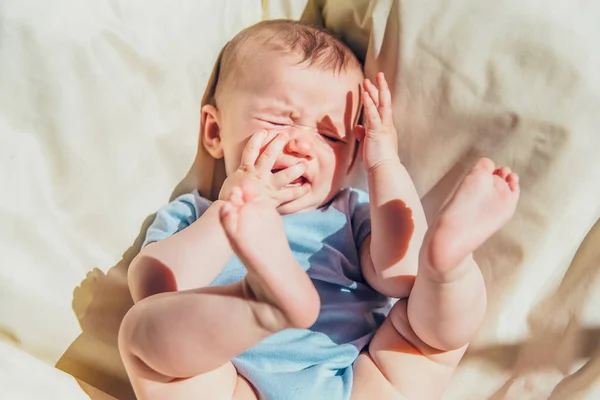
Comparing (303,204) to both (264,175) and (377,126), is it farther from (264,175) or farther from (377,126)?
(264,175)

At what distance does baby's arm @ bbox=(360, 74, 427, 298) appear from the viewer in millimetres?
961

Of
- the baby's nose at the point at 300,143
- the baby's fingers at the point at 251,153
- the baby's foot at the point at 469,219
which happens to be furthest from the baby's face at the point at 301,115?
the baby's foot at the point at 469,219

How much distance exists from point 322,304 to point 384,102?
0.34 metres

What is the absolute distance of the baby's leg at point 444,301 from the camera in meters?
0.75

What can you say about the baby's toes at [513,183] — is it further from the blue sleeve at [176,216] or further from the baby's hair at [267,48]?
the blue sleeve at [176,216]

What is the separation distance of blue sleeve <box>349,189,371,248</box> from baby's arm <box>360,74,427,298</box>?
0.10ft

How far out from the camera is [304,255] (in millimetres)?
1051

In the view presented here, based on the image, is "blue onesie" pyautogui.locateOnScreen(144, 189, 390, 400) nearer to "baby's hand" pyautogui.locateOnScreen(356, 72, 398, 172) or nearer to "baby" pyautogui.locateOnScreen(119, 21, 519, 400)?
"baby" pyautogui.locateOnScreen(119, 21, 519, 400)

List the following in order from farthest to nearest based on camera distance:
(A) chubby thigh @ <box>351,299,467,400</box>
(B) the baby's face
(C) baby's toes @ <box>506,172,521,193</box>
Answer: (B) the baby's face < (A) chubby thigh @ <box>351,299,467,400</box> < (C) baby's toes @ <box>506,172,521,193</box>

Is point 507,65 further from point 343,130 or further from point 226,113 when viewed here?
point 226,113

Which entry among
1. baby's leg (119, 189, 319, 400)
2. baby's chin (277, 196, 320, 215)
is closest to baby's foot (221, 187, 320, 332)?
baby's leg (119, 189, 319, 400)

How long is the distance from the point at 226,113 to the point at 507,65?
0.46 m

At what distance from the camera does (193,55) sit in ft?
3.67

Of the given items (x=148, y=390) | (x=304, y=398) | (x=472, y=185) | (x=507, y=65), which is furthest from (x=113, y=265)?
(x=507, y=65)
